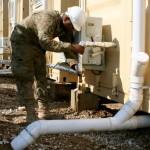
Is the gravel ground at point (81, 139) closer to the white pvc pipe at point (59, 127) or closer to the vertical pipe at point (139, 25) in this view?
the white pvc pipe at point (59, 127)

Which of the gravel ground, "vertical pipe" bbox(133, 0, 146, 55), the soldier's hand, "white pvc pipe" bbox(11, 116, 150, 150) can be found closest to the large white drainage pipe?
"white pvc pipe" bbox(11, 116, 150, 150)

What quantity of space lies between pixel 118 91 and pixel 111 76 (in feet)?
0.90

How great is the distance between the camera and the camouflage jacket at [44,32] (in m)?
4.08

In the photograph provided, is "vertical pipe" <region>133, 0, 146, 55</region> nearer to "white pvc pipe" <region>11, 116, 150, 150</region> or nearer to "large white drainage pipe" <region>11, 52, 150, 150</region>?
"large white drainage pipe" <region>11, 52, 150, 150</region>

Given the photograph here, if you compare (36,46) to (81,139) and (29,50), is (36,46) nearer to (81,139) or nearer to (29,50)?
(29,50)

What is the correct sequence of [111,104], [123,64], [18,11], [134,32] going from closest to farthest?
[134,32] → [123,64] → [111,104] → [18,11]

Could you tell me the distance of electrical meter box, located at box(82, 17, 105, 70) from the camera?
170 inches

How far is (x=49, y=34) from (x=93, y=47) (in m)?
0.58

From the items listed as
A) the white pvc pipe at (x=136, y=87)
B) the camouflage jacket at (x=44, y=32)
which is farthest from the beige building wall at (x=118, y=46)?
the camouflage jacket at (x=44, y=32)

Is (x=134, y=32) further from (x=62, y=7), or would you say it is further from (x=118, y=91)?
(x=62, y=7)

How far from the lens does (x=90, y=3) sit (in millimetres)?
5023

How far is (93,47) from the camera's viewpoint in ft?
14.1

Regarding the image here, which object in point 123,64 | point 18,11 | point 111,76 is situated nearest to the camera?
point 123,64

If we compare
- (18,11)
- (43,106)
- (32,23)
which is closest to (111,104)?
(43,106)
